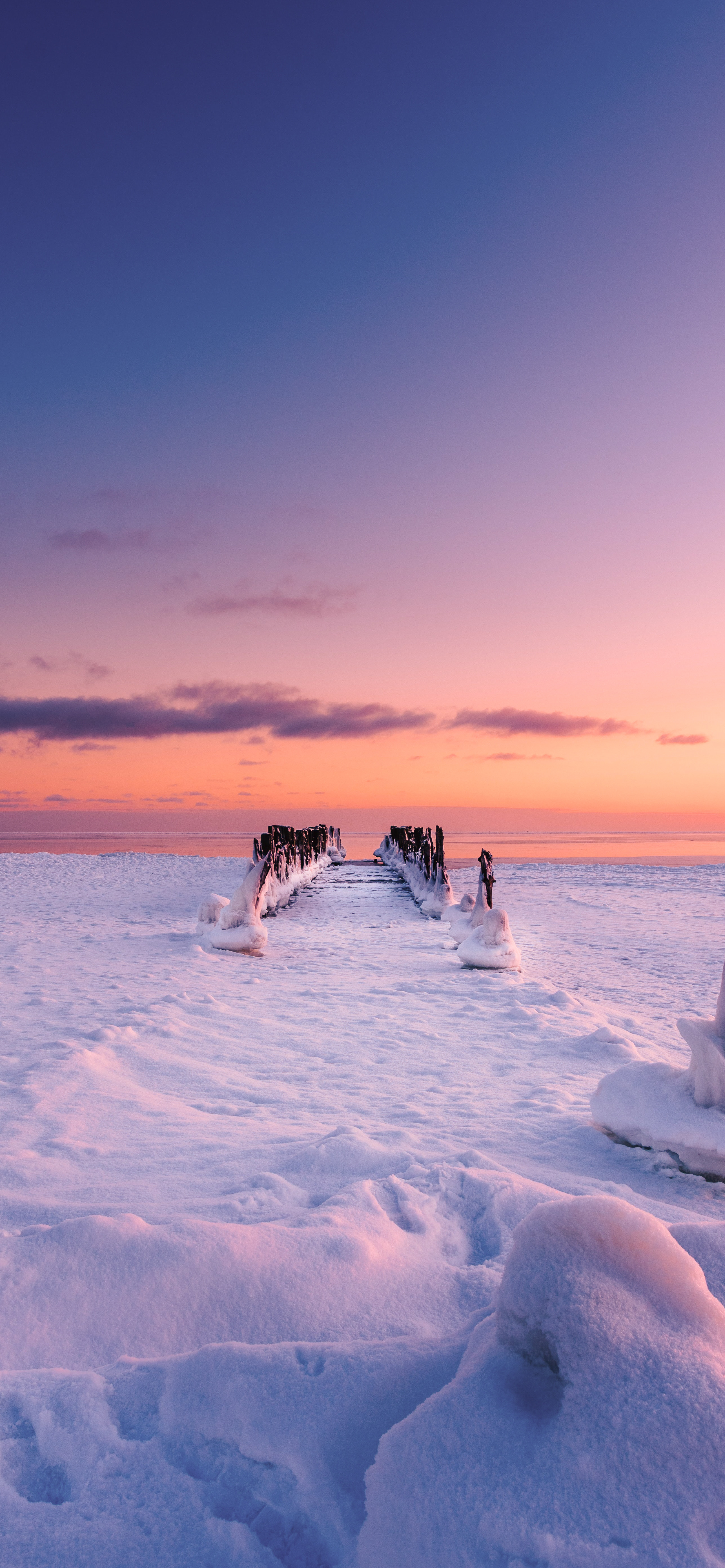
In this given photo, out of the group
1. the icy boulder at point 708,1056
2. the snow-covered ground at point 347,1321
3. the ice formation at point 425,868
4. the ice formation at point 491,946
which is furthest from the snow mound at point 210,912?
the icy boulder at point 708,1056

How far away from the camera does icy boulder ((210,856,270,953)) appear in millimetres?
10047

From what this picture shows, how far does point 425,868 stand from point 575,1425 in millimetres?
16878

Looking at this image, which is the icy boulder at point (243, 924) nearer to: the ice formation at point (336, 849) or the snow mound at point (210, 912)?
the snow mound at point (210, 912)

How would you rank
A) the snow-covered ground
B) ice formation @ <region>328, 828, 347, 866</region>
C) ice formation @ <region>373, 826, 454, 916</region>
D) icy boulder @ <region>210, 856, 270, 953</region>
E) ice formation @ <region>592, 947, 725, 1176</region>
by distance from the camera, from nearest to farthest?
the snow-covered ground → ice formation @ <region>592, 947, 725, 1176</region> → icy boulder @ <region>210, 856, 270, 953</region> → ice formation @ <region>373, 826, 454, 916</region> → ice formation @ <region>328, 828, 347, 866</region>

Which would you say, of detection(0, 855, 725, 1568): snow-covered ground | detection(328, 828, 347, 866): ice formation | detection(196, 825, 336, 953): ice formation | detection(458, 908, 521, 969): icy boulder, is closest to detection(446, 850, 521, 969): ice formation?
detection(458, 908, 521, 969): icy boulder

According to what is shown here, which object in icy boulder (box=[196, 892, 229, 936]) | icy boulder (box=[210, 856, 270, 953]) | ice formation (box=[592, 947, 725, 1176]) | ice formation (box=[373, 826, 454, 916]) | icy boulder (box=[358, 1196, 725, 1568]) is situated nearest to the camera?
icy boulder (box=[358, 1196, 725, 1568])

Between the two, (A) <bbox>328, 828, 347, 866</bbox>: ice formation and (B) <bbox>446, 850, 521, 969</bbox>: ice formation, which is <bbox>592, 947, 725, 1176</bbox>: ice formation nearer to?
(B) <bbox>446, 850, 521, 969</bbox>: ice formation

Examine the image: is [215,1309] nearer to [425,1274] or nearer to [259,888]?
[425,1274]

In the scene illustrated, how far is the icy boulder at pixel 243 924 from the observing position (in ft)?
33.0

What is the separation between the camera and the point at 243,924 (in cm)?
1016

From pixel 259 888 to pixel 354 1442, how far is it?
10.2 metres

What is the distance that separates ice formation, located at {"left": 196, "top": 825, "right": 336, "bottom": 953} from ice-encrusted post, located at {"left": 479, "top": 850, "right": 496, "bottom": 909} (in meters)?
3.59

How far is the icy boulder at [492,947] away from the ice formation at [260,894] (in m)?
3.20

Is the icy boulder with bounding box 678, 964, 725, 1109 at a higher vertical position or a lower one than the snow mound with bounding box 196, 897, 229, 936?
higher
